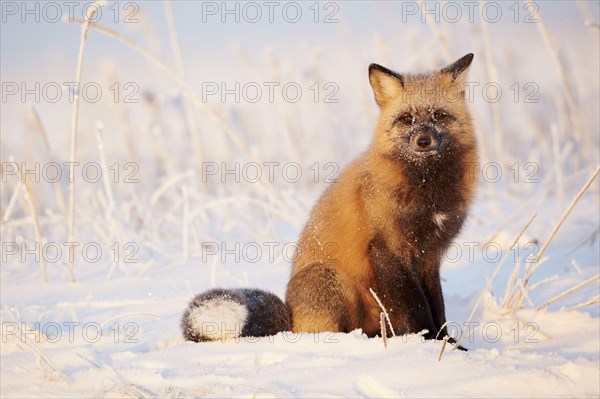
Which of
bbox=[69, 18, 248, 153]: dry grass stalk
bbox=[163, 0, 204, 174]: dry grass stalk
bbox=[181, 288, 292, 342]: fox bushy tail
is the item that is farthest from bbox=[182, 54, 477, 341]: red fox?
bbox=[163, 0, 204, 174]: dry grass stalk

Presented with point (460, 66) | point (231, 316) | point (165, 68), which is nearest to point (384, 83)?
point (460, 66)

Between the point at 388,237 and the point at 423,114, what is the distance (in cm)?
106

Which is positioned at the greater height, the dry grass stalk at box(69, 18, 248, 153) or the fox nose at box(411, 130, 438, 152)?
the dry grass stalk at box(69, 18, 248, 153)

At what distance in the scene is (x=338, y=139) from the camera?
11516 millimetres

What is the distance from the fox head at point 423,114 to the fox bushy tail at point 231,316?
150cm

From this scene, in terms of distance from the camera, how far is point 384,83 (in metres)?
4.34

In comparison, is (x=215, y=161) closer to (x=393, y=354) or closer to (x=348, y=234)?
(x=348, y=234)

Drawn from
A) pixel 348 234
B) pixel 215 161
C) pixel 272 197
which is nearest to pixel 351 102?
pixel 215 161

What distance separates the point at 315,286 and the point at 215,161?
819 centimetres

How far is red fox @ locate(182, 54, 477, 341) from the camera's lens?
146 inches

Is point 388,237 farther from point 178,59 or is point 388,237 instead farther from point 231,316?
point 178,59

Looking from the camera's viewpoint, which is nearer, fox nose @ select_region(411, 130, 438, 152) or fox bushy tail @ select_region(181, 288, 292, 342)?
fox bushy tail @ select_region(181, 288, 292, 342)

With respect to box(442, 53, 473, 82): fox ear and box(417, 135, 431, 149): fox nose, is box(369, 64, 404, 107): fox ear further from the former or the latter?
box(417, 135, 431, 149): fox nose

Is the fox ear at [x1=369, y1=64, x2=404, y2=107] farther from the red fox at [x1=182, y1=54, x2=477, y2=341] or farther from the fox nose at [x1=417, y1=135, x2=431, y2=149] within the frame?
the fox nose at [x1=417, y1=135, x2=431, y2=149]
